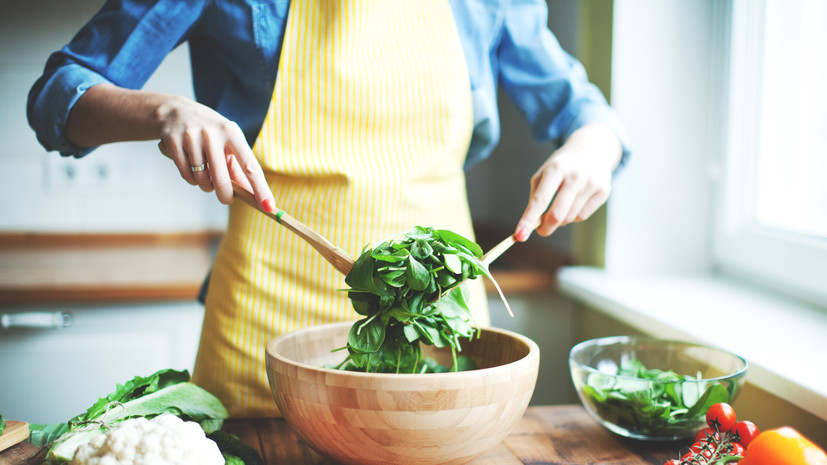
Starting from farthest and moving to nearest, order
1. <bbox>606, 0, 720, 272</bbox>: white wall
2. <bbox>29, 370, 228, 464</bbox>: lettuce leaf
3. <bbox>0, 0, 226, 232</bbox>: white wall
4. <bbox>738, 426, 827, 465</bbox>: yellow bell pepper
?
<bbox>0, 0, 226, 232</bbox>: white wall
<bbox>606, 0, 720, 272</bbox>: white wall
<bbox>29, 370, 228, 464</bbox>: lettuce leaf
<bbox>738, 426, 827, 465</bbox>: yellow bell pepper

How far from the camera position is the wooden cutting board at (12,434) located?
2.32ft

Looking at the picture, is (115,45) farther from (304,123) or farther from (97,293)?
(97,293)

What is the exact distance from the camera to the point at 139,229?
7.67 feet

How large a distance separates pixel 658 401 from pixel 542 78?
0.58 metres

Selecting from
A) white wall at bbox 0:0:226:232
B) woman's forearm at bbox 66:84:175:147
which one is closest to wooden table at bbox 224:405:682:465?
woman's forearm at bbox 66:84:175:147

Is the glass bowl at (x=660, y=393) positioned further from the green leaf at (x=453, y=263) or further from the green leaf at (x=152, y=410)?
the green leaf at (x=152, y=410)

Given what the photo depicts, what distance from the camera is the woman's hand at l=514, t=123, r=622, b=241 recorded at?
0.92 metres

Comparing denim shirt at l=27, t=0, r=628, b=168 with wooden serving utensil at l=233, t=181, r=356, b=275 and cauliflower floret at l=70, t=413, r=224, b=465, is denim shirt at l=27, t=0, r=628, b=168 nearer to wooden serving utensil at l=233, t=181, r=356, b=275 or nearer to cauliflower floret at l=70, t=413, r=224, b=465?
wooden serving utensil at l=233, t=181, r=356, b=275

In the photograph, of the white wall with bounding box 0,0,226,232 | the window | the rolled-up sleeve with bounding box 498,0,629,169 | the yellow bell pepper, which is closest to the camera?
the yellow bell pepper

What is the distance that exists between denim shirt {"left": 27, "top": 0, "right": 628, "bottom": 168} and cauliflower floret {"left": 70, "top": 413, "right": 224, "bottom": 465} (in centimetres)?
45

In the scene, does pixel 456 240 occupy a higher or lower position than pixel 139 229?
higher

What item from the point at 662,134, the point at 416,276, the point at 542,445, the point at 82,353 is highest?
the point at 662,134

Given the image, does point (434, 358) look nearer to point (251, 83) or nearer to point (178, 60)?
point (251, 83)

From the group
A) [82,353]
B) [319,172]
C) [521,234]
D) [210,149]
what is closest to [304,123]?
[319,172]
